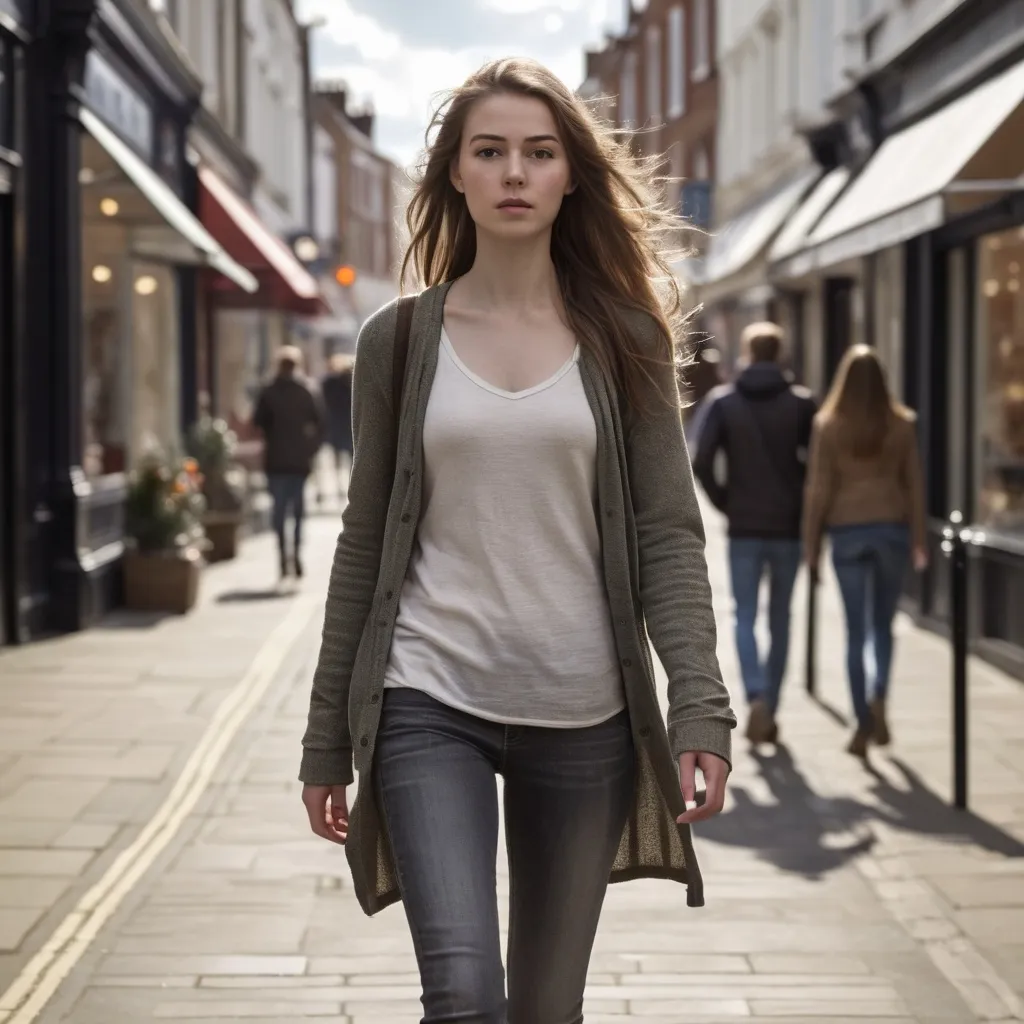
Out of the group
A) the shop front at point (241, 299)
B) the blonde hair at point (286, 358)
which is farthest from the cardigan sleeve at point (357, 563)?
the shop front at point (241, 299)

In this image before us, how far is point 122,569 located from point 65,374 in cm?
167

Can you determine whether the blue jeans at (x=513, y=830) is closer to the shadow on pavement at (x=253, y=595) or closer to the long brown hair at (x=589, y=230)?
the long brown hair at (x=589, y=230)

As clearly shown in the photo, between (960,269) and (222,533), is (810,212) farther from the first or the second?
(222,533)

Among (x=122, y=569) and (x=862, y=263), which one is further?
(x=862, y=263)

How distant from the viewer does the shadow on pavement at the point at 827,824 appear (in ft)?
20.7

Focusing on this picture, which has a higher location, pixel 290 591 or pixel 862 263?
pixel 862 263

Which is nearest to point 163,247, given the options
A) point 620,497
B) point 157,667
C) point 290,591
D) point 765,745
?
point 290,591

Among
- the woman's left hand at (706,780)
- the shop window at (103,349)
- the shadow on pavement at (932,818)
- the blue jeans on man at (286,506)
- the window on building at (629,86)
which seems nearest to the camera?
the woman's left hand at (706,780)

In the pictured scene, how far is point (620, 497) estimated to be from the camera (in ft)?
9.77

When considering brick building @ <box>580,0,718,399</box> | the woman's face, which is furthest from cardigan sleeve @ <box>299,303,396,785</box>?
brick building @ <box>580,0,718,399</box>

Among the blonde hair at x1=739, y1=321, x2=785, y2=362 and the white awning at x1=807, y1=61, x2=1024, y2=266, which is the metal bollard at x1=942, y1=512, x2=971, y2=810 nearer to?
the blonde hair at x1=739, y1=321, x2=785, y2=362

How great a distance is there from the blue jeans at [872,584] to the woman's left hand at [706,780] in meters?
5.45

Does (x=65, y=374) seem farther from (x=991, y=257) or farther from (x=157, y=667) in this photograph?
(x=991, y=257)

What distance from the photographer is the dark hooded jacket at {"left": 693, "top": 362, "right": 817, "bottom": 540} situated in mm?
8516
